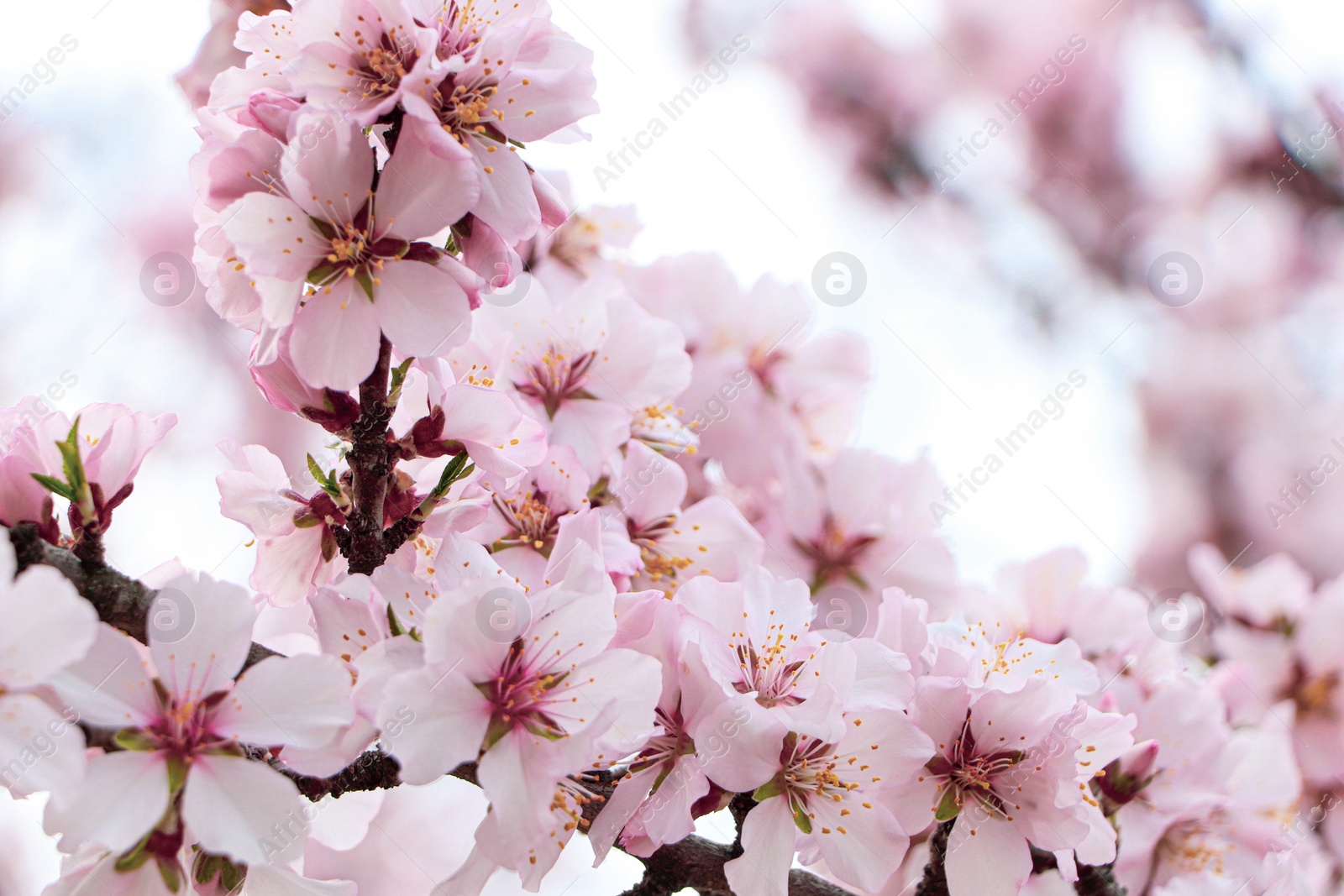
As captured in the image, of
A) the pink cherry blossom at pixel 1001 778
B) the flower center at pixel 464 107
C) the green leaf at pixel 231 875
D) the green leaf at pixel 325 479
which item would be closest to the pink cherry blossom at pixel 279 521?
the green leaf at pixel 325 479

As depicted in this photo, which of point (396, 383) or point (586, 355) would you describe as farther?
point (586, 355)

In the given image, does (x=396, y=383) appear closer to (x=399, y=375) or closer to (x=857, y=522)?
(x=399, y=375)

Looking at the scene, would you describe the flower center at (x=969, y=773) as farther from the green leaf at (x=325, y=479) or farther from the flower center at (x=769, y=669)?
the green leaf at (x=325, y=479)

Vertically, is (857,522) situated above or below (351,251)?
below

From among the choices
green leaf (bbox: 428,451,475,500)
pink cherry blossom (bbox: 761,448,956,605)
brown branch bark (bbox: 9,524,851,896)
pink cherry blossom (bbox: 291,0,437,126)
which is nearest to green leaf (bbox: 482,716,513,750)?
brown branch bark (bbox: 9,524,851,896)

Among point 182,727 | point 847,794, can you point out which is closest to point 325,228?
point 182,727

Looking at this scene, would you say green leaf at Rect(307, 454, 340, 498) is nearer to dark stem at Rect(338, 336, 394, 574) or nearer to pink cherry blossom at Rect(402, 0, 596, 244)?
dark stem at Rect(338, 336, 394, 574)

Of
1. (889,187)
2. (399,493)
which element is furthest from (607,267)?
(889,187)
